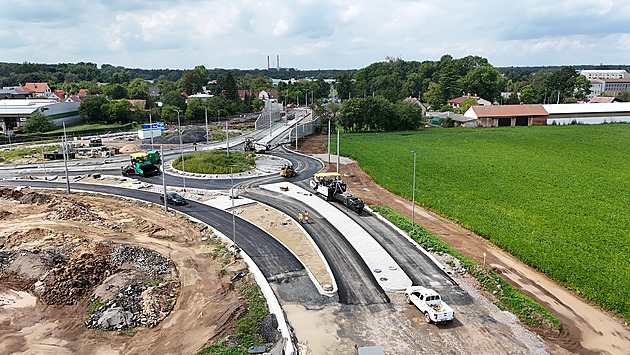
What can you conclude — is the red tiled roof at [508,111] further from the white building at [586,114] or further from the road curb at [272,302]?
the road curb at [272,302]

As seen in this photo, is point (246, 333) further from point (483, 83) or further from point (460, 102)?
point (483, 83)

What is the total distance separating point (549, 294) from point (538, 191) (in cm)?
2446

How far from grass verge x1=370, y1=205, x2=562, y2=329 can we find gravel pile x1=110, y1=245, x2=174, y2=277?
761 inches

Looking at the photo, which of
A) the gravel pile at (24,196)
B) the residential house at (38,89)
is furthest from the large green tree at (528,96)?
the residential house at (38,89)

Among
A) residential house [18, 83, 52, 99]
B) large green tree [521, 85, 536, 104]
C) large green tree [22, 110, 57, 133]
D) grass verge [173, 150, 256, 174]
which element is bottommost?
grass verge [173, 150, 256, 174]

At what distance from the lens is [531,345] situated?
66.2 feet

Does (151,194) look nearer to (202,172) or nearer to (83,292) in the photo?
(202,172)

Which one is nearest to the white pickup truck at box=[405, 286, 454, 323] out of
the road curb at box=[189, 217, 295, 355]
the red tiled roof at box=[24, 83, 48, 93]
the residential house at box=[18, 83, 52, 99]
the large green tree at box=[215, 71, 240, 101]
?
the road curb at box=[189, 217, 295, 355]

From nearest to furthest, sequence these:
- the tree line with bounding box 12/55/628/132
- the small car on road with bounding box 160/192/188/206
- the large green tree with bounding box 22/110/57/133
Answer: the small car on road with bounding box 160/192/188/206 < the large green tree with bounding box 22/110/57/133 < the tree line with bounding box 12/55/628/132

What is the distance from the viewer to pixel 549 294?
2570 cm

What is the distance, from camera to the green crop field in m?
28.9

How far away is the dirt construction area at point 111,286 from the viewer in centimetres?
2111

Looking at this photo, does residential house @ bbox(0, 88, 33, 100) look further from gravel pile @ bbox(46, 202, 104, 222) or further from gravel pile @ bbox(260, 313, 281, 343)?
gravel pile @ bbox(260, 313, 281, 343)

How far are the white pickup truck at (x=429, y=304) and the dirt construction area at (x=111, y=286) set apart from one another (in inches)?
392
